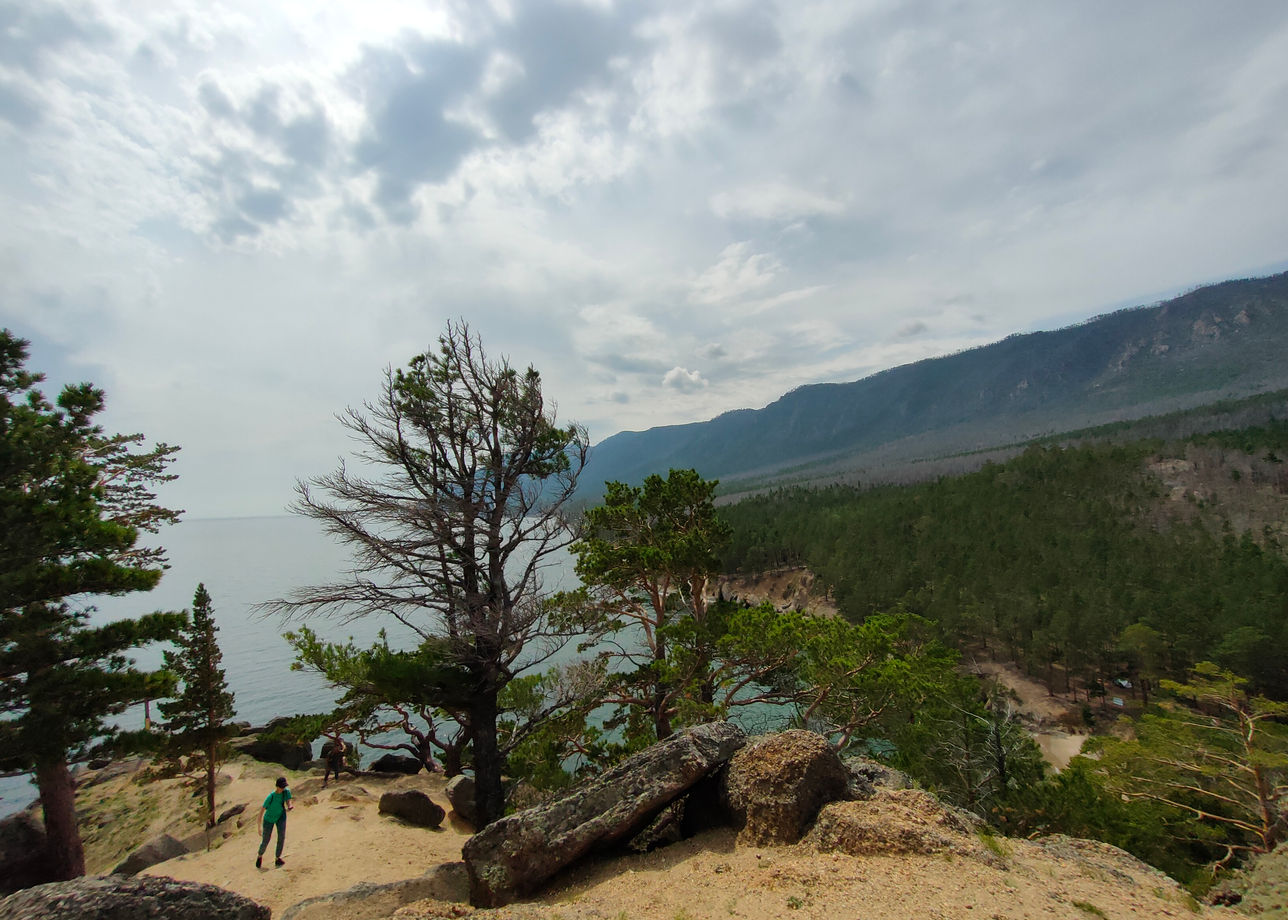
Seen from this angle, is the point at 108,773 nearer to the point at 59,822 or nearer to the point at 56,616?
the point at 59,822

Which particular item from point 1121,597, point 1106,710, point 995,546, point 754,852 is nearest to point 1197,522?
point 995,546

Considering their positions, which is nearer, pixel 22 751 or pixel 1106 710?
pixel 22 751

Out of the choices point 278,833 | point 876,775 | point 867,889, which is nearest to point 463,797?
point 278,833

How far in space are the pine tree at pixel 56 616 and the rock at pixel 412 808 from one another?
20.8 feet

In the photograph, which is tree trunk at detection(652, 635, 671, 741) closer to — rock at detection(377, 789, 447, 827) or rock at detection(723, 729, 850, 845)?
rock at detection(723, 729, 850, 845)

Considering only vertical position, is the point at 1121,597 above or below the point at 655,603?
below

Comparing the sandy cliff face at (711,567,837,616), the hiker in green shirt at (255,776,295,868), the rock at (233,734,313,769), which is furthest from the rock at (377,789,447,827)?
the sandy cliff face at (711,567,837,616)

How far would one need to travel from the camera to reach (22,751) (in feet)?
33.8

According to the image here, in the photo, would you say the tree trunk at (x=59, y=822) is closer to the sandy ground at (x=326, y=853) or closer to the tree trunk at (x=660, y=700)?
the sandy ground at (x=326, y=853)

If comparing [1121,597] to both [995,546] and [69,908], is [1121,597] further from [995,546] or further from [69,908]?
[69,908]

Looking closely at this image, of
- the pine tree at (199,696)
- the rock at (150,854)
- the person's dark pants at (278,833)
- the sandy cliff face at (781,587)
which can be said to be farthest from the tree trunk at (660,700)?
the sandy cliff face at (781,587)

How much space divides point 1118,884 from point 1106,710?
53.7m

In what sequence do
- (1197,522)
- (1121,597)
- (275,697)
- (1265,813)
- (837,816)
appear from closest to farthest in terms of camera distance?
1. (837,816)
2. (1265,813)
3. (275,697)
4. (1121,597)
5. (1197,522)

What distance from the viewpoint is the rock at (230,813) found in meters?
19.5
